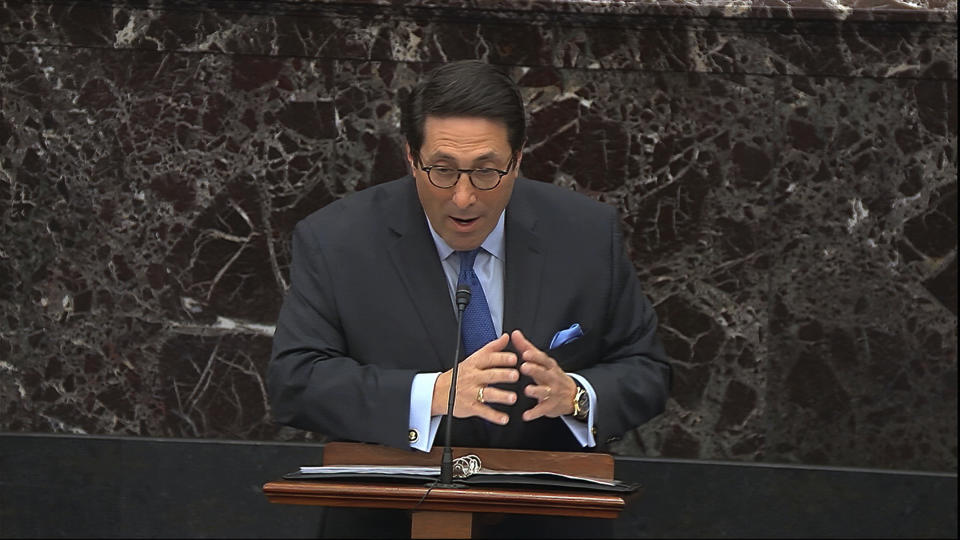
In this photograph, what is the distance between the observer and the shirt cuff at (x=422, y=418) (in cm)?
295

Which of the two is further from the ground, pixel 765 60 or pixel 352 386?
pixel 765 60

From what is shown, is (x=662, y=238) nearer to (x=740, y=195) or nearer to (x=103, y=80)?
(x=740, y=195)

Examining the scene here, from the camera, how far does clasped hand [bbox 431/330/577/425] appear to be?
285cm

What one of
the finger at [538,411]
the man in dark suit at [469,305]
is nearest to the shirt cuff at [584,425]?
the man in dark suit at [469,305]

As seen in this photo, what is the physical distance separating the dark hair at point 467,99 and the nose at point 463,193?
0.47 feet

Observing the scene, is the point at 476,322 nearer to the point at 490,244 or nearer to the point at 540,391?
the point at 490,244

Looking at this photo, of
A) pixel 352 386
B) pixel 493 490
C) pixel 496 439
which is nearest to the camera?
pixel 493 490

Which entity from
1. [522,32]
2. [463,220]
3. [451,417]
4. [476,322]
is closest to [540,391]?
[451,417]

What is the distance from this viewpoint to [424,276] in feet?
10.9

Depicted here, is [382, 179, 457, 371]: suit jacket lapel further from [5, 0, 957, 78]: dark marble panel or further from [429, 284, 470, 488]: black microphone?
[5, 0, 957, 78]: dark marble panel

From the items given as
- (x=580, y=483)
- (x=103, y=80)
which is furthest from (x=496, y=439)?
(x=103, y=80)

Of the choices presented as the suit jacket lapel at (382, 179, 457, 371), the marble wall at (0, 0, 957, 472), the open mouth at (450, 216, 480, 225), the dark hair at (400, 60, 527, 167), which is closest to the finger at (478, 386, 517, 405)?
the suit jacket lapel at (382, 179, 457, 371)

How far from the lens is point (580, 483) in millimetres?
2621

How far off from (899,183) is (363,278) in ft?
6.66
